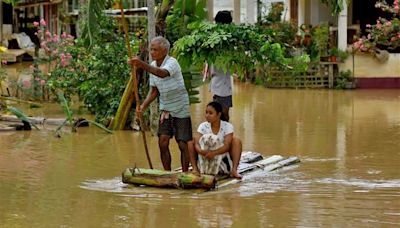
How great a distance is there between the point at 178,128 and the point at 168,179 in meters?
0.80

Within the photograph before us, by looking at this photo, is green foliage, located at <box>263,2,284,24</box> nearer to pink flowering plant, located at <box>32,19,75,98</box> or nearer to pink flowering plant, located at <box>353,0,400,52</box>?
pink flowering plant, located at <box>353,0,400,52</box>

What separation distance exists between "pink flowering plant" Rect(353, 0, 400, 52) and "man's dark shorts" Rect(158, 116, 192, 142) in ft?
39.9

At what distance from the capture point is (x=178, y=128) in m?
8.62

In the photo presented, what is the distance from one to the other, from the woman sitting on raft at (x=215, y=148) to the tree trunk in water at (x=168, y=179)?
0.43 metres

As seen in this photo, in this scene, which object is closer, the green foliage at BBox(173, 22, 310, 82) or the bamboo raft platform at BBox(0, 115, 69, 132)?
the green foliage at BBox(173, 22, 310, 82)

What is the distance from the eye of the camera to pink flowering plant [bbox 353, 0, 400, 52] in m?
20.4

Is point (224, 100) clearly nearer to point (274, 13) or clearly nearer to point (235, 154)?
point (235, 154)

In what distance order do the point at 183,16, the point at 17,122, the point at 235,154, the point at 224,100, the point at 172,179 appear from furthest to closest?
the point at 17,122, the point at 183,16, the point at 224,100, the point at 235,154, the point at 172,179

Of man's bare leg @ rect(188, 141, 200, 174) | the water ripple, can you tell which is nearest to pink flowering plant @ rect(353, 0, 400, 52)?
the water ripple

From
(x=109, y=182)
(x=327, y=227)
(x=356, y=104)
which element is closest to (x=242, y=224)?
(x=327, y=227)

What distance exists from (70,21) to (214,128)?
96.4 feet

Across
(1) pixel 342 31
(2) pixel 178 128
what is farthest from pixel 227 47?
(1) pixel 342 31

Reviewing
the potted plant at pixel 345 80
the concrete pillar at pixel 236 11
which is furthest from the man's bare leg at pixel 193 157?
the concrete pillar at pixel 236 11

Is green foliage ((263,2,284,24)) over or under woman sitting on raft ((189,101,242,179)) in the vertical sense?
over
